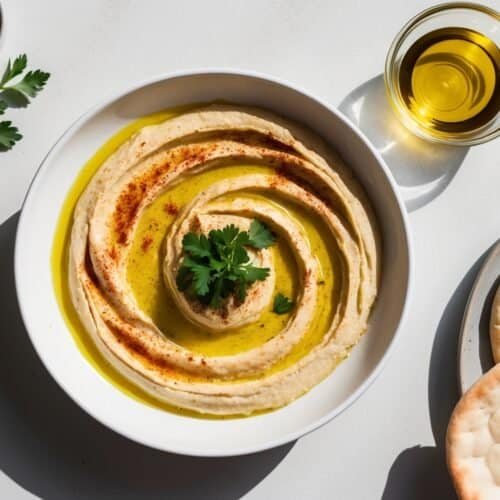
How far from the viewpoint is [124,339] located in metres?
3.41

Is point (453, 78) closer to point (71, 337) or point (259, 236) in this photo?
point (259, 236)

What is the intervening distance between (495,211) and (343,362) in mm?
1071

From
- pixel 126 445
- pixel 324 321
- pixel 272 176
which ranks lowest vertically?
pixel 126 445

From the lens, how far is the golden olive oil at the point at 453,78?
3713mm

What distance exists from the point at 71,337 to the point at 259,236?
970 millimetres

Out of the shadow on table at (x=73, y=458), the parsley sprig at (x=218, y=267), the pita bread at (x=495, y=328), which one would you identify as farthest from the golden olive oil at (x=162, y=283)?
the pita bread at (x=495, y=328)

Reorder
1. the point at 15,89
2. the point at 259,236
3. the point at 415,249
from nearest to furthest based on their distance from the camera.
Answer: the point at 259,236 → the point at 15,89 → the point at 415,249

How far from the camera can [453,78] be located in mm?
3740

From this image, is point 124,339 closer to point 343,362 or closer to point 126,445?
point 126,445

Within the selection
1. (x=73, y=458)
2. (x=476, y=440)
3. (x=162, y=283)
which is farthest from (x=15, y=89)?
(x=476, y=440)

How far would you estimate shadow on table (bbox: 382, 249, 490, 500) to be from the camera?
12.2 feet

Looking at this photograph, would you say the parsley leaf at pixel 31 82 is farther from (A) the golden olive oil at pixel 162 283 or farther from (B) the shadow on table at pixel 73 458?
(B) the shadow on table at pixel 73 458

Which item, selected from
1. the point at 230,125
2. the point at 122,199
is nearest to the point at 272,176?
the point at 230,125

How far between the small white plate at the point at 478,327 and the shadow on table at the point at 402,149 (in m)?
0.42
